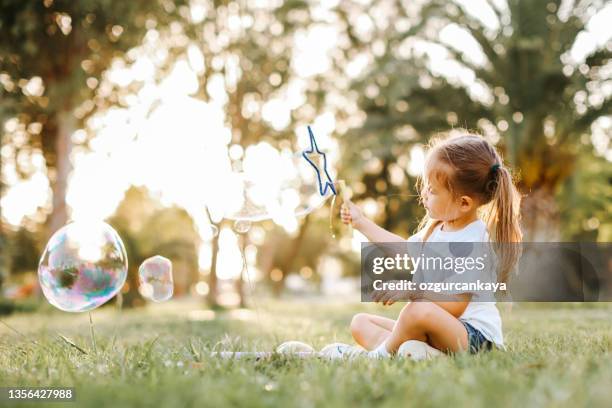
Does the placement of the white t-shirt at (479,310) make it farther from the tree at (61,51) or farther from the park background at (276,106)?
the tree at (61,51)

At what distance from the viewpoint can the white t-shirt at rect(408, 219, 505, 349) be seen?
3295mm

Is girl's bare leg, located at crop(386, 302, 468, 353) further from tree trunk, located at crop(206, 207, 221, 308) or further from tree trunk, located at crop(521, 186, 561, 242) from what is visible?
tree trunk, located at crop(206, 207, 221, 308)

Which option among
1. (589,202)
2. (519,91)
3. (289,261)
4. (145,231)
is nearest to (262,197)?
(519,91)

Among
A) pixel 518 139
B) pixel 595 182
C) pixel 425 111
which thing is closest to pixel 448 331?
pixel 518 139

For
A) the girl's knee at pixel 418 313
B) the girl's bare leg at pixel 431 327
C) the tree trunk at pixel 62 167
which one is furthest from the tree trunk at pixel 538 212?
the girl's knee at pixel 418 313

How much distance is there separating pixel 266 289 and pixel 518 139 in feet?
86.6

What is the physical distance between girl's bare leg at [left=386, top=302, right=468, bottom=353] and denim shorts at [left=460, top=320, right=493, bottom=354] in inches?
2.6

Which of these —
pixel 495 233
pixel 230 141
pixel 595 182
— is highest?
pixel 230 141

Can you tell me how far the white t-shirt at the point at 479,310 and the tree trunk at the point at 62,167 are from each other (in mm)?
11490

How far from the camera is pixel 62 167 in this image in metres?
13.5

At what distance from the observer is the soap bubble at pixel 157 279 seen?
14.5 feet

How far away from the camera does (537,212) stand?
13.2 meters

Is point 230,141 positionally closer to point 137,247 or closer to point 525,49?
point 137,247

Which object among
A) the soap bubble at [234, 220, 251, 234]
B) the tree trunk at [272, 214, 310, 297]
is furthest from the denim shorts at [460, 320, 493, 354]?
the tree trunk at [272, 214, 310, 297]
